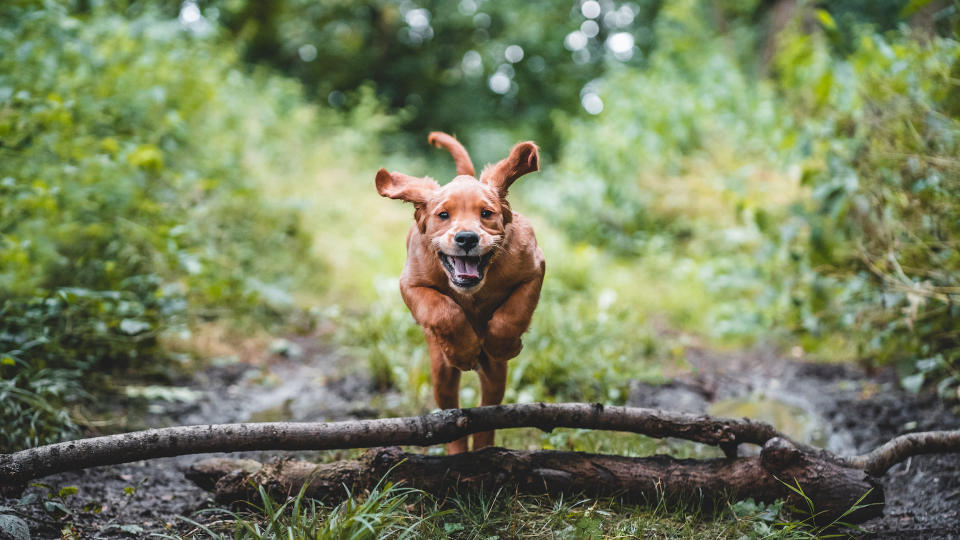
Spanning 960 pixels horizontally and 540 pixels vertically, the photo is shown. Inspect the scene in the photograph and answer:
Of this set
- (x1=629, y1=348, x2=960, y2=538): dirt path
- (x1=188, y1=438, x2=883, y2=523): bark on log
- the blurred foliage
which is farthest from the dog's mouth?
the blurred foliage

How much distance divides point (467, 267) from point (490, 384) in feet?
2.51

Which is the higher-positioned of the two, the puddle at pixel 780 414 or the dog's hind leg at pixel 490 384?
the dog's hind leg at pixel 490 384

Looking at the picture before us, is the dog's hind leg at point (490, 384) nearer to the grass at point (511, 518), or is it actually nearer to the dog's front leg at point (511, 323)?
the dog's front leg at point (511, 323)

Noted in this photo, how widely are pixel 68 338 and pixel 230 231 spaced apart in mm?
2559

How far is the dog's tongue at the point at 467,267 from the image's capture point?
7.50 ft

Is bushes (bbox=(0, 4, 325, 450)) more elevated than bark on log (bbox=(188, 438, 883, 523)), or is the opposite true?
bushes (bbox=(0, 4, 325, 450))

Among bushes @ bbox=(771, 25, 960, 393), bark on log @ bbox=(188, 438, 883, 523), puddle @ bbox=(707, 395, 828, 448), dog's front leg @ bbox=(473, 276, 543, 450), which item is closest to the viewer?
dog's front leg @ bbox=(473, 276, 543, 450)

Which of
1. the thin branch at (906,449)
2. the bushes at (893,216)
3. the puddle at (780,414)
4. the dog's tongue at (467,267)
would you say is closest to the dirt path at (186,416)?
the dog's tongue at (467,267)

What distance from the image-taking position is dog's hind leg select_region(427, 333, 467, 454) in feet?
9.25

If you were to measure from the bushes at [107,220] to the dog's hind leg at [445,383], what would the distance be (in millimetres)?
1989

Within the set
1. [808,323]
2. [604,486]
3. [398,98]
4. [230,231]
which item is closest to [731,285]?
[808,323]

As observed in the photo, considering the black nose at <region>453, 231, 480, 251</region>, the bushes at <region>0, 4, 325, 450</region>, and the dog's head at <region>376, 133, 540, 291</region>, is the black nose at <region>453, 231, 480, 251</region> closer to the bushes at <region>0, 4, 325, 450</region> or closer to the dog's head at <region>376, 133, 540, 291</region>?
the dog's head at <region>376, 133, 540, 291</region>

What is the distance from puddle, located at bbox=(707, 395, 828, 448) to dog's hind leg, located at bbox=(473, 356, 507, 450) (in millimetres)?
1801

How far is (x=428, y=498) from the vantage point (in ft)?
8.84
